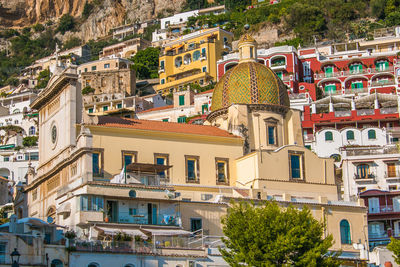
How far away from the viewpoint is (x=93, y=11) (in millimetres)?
151750

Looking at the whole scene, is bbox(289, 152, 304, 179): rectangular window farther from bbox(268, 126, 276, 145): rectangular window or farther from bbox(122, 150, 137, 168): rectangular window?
bbox(122, 150, 137, 168): rectangular window

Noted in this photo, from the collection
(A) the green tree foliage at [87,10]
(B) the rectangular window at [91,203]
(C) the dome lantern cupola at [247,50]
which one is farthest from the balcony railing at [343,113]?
(A) the green tree foliage at [87,10]

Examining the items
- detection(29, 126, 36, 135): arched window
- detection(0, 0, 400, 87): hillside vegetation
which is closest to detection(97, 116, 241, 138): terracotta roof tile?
detection(0, 0, 400, 87): hillside vegetation

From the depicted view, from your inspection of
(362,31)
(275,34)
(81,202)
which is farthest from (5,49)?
(81,202)

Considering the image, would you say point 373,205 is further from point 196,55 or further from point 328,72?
point 196,55

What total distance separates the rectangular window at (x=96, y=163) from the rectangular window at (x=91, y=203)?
4.98m

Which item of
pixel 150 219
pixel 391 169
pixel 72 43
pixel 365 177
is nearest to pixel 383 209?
pixel 365 177

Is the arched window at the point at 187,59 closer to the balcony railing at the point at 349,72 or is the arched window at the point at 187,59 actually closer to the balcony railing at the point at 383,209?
the balcony railing at the point at 349,72

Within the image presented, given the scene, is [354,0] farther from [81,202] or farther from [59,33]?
[81,202]

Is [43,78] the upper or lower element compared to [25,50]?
lower

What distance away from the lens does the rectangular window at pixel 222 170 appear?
5028 centimetres

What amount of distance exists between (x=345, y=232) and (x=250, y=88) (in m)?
12.4

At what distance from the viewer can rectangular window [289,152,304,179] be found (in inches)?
2002

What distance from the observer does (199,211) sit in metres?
44.2
